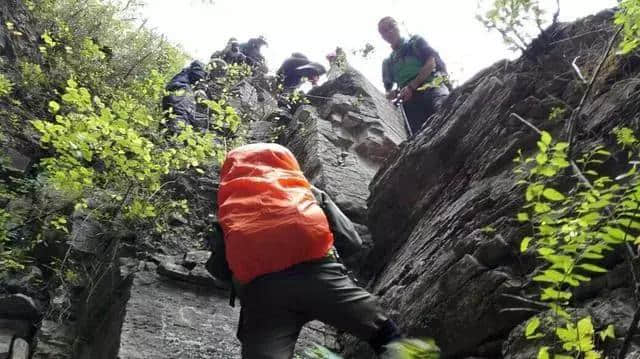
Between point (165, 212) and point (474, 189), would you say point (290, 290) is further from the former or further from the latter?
point (165, 212)

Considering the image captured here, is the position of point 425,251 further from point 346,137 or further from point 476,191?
point 346,137

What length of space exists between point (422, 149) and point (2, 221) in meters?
4.83

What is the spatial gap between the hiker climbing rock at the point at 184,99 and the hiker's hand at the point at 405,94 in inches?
126

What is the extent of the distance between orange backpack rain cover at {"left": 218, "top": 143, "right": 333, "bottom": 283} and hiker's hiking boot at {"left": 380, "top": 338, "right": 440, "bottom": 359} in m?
0.69

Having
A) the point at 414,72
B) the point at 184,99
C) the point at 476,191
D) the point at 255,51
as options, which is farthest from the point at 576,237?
the point at 255,51

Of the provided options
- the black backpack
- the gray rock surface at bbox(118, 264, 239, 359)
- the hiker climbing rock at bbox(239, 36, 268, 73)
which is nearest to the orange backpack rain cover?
the black backpack

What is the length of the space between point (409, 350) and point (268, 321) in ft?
2.90

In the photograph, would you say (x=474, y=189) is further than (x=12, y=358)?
No

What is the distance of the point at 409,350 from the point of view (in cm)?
305

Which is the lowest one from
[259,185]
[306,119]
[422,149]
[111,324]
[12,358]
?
[12,358]

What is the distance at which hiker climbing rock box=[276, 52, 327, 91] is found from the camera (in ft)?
45.4

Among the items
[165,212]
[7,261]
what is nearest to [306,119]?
[165,212]

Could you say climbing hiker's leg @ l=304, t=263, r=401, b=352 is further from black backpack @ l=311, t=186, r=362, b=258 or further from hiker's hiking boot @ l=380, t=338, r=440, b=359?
black backpack @ l=311, t=186, r=362, b=258

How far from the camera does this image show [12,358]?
5.23m
